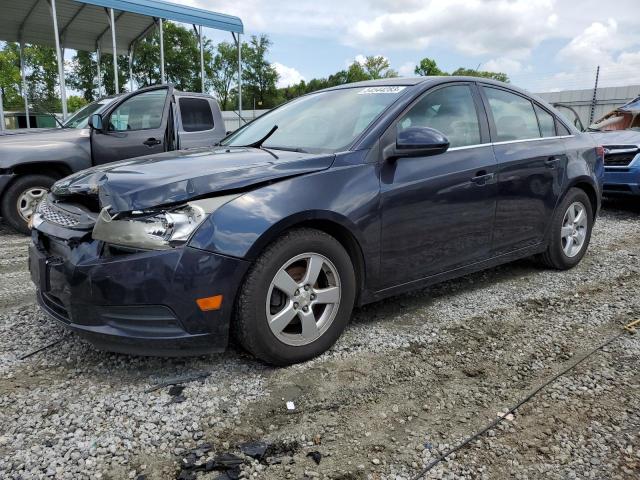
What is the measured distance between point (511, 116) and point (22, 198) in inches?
216

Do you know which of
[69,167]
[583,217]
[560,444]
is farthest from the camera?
[69,167]

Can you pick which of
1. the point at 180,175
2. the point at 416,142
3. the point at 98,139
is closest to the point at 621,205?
the point at 416,142

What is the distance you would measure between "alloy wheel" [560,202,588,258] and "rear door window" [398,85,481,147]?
4.77ft

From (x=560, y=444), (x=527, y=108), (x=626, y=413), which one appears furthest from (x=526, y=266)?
(x=560, y=444)

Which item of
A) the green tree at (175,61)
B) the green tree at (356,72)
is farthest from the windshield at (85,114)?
the green tree at (356,72)

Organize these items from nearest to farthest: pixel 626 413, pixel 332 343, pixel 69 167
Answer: pixel 626 413, pixel 332 343, pixel 69 167

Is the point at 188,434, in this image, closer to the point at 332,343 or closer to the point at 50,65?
the point at 332,343

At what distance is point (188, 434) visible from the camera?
2.19 metres

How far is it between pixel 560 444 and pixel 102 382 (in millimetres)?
2186

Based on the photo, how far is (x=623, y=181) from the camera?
7.56 m

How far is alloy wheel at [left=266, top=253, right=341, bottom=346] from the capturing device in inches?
104

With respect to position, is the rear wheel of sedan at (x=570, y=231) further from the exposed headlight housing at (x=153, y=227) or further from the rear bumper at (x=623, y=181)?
the rear bumper at (x=623, y=181)

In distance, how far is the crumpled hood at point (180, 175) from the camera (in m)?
2.45

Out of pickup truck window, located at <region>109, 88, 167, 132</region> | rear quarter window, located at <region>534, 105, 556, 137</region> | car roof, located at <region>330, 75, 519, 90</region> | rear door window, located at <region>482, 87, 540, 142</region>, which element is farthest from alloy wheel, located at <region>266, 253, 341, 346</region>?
pickup truck window, located at <region>109, 88, 167, 132</region>
